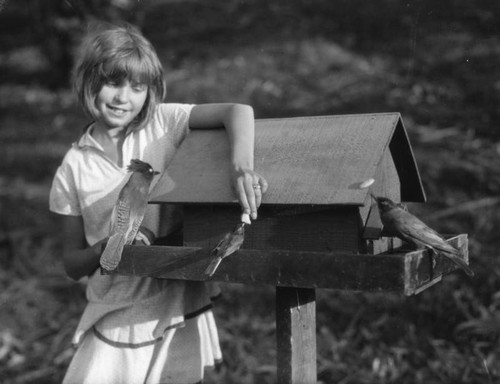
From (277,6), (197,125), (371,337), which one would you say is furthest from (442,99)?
(197,125)

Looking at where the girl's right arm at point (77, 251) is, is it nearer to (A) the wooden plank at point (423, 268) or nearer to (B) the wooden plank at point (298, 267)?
(B) the wooden plank at point (298, 267)

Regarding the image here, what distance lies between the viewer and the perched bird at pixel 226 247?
2.32 m

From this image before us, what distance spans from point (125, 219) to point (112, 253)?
0.14 m

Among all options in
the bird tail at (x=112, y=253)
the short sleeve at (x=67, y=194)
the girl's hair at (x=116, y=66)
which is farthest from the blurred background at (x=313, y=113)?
the bird tail at (x=112, y=253)

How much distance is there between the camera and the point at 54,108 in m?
8.56

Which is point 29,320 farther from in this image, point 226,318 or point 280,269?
point 280,269

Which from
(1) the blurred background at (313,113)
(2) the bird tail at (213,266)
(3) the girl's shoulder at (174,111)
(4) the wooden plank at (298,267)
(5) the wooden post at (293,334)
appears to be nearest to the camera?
(4) the wooden plank at (298,267)

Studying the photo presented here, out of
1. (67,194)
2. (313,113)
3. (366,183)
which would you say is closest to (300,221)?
(366,183)

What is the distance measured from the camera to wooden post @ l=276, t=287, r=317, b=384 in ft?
8.70

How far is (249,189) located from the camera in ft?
8.07

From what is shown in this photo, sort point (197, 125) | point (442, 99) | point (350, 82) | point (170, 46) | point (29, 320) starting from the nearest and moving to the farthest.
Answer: point (197, 125) → point (29, 320) → point (442, 99) → point (350, 82) → point (170, 46)

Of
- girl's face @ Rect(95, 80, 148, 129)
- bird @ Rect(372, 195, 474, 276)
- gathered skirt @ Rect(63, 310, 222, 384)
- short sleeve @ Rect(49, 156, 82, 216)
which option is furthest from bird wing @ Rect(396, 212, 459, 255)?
short sleeve @ Rect(49, 156, 82, 216)

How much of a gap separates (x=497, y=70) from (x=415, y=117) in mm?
1029

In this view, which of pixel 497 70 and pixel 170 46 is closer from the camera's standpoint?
pixel 497 70
